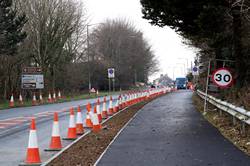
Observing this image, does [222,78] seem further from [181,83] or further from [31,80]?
[181,83]

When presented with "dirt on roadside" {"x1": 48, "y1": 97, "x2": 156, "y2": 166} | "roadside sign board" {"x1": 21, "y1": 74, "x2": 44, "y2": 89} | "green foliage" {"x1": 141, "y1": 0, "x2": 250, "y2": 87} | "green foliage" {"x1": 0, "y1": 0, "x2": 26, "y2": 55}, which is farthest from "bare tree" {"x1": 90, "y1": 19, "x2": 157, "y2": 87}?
"dirt on roadside" {"x1": 48, "y1": 97, "x2": 156, "y2": 166}

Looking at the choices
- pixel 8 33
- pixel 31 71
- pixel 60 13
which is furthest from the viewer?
pixel 60 13

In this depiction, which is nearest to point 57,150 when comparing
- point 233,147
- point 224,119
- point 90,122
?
point 233,147

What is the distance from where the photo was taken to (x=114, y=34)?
90.2 m

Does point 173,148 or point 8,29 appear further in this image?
point 8,29

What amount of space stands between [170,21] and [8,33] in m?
22.0

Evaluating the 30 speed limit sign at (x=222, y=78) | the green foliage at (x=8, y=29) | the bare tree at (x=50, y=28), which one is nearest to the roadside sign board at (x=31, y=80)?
the green foliage at (x=8, y=29)

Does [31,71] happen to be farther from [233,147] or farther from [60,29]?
[233,147]

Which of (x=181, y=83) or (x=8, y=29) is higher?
(x=8, y=29)

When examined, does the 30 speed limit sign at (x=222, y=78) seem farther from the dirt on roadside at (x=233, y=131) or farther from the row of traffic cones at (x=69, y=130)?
the row of traffic cones at (x=69, y=130)

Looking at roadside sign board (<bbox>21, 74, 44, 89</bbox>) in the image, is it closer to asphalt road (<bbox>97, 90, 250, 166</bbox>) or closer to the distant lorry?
asphalt road (<bbox>97, 90, 250, 166</bbox>)

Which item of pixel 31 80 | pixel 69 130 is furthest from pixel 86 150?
pixel 31 80

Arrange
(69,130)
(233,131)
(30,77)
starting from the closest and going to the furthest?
(69,130) → (233,131) → (30,77)

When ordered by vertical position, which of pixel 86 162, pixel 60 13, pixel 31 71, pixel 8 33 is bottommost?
pixel 86 162
